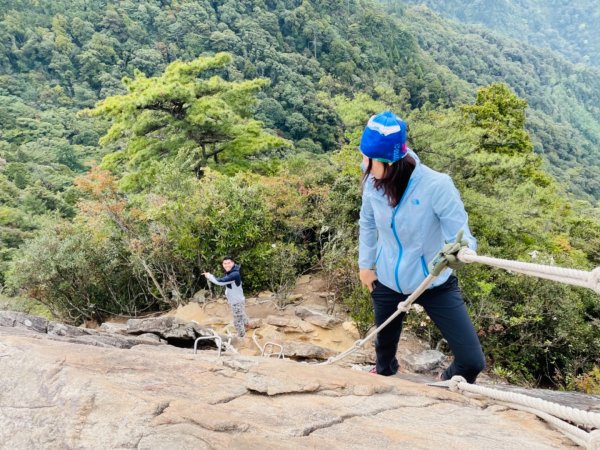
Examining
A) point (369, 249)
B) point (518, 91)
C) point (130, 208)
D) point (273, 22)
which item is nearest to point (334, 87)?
point (273, 22)

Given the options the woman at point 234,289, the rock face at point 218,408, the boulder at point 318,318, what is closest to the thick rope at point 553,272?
the rock face at point 218,408

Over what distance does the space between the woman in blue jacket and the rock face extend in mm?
379

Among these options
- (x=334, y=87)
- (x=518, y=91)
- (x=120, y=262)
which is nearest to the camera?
(x=120, y=262)

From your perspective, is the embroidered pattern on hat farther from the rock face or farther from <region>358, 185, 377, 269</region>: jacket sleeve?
the rock face

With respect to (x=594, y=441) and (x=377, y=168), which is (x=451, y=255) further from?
(x=594, y=441)

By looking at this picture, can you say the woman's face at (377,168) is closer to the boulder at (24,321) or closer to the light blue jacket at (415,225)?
the light blue jacket at (415,225)

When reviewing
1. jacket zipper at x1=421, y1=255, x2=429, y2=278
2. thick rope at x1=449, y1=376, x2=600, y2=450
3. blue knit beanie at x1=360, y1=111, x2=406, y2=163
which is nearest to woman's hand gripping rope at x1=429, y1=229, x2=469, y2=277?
jacket zipper at x1=421, y1=255, x2=429, y2=278

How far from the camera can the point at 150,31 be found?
3273 inches

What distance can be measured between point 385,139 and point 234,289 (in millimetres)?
4873

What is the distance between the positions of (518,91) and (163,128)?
382ft

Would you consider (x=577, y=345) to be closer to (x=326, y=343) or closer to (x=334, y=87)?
(x=326, y=343)

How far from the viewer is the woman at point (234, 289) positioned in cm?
686

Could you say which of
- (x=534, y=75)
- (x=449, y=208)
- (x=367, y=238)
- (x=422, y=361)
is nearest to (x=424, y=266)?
(x=449, y=208)

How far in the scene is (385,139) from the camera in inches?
97.3
